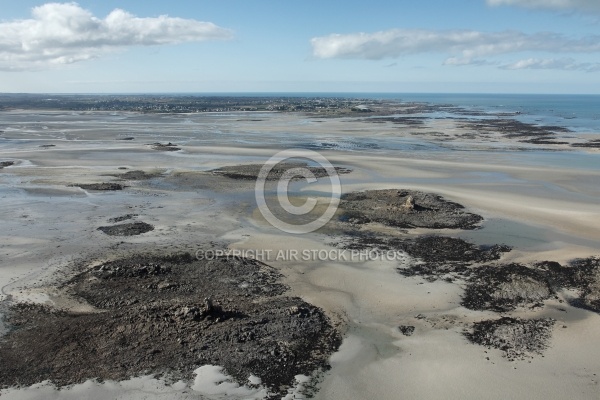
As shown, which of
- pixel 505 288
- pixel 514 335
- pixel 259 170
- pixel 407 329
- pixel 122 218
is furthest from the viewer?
pixel 259 170

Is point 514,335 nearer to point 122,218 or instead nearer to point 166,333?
point 166,333

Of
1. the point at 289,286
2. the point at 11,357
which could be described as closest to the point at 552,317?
the point at 289,286

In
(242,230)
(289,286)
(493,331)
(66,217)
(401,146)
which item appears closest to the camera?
(493,331)

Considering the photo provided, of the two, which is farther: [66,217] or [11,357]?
[66,217]

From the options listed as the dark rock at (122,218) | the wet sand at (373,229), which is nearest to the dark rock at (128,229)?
the wet sand at (373,229)

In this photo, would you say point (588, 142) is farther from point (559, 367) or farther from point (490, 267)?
point (559, 367)

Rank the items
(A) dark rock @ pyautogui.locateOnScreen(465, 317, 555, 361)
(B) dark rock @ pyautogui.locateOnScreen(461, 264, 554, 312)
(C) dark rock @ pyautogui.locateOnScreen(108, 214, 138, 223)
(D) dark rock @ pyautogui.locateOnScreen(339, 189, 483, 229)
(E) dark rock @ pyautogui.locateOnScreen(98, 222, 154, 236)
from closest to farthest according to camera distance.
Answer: (A) dark rock @ pyautogui.locateOnScreen(465, 317, 555, 361) → (B) dark rock @ pyautogui.locateOnScreen(461, 264, 554, 312) → (E) dark rock @ pyautogui.locateOnScreen(98, 222, 154, 236) → (C) dark rock @ pyautogui.locateOnScreen(108, 214, 138, 223) → (D) dark rock @ pyautogui.locateOnScreen(339, 189, 483, 229)

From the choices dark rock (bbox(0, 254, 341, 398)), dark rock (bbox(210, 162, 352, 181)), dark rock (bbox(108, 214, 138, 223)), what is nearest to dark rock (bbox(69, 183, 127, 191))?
dark rock (bbox(108, 214, 138, 223))

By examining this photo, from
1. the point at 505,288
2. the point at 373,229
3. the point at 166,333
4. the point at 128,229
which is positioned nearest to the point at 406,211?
the point at 373,229

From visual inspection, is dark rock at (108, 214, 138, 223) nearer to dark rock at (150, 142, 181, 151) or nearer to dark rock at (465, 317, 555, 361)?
dark rock at (465, 317, 555, 361)
